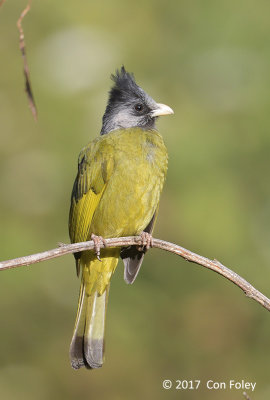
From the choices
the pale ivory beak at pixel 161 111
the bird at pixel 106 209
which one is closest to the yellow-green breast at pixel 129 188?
the bird at pixel 106 209

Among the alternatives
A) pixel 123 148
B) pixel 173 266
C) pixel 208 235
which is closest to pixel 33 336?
pixel 173 266

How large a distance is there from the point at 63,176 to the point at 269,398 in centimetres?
256

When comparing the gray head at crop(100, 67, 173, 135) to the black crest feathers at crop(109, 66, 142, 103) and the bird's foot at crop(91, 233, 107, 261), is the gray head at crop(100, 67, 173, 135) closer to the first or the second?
the black crest feathers at crop(109, 66, 142, 103)

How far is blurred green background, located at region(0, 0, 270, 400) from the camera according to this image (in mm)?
5746

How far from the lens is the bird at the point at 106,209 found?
451 cm

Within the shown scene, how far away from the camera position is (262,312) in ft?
19.1

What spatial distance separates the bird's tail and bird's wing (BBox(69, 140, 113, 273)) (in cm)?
18

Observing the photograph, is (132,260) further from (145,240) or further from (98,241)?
(98,241)

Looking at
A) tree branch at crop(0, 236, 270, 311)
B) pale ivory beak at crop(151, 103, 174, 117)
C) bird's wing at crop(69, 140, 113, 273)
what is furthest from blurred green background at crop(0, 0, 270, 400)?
tree branch at crop(0, 236, 270, 311)

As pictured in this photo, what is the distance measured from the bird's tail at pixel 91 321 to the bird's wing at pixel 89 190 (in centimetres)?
18

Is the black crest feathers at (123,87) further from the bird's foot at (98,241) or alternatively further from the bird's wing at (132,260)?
the bird's foot at (98,241)

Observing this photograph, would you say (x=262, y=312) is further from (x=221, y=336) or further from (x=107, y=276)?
(x=107, y=276)

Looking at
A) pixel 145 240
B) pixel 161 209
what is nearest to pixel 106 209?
pixel 145 240

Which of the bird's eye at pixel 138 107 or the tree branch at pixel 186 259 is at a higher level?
the bird's eye at pixel 138 107
